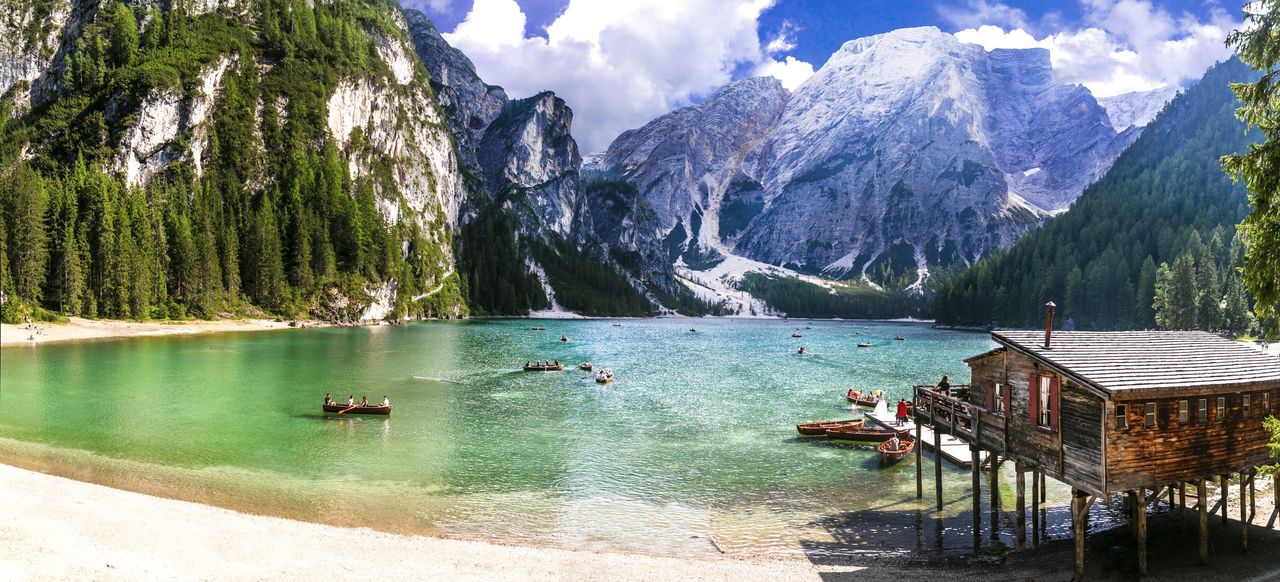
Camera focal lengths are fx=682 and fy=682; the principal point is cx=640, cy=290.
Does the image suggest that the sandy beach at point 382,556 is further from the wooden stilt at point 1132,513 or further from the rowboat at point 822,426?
the rowboat at point 822,426

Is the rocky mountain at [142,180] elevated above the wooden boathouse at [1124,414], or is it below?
above

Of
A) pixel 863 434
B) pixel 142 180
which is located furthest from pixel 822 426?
pixel 142 180

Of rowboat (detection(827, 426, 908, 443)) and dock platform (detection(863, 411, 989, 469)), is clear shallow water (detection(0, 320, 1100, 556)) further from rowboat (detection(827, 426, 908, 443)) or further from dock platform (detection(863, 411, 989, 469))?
rowboat (detection(827, 426, 908, 443))

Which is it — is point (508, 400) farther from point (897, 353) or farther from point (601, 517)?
point (897, 353)

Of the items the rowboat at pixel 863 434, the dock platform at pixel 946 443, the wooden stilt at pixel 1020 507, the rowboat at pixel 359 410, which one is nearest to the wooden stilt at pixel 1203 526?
the wooden stilt at pixel 1020 507

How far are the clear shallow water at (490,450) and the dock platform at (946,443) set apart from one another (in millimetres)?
1222

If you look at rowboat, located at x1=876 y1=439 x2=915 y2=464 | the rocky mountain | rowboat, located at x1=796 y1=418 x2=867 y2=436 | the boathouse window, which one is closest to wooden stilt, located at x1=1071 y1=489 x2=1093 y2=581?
the boathouse window

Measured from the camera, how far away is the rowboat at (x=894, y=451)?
44.4 meters

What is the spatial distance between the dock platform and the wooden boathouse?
26.2 ft

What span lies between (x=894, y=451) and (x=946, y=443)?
194 inches

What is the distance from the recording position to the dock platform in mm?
41719

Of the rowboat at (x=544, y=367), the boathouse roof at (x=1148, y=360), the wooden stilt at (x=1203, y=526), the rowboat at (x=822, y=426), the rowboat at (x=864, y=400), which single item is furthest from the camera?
the rowboat at (x=544, y=367)

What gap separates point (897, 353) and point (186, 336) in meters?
138

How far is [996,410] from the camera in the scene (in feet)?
98.6
